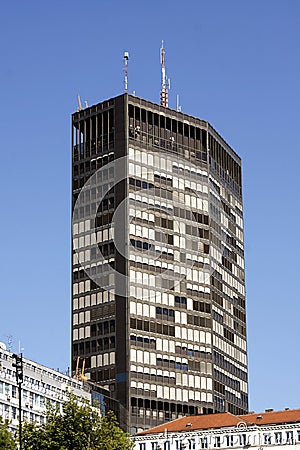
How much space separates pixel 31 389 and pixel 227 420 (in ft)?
104

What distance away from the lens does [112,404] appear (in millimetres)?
197625

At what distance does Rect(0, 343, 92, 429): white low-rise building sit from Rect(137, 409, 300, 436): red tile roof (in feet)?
52.2

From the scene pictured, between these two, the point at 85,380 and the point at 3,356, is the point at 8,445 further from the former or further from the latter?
the point at 85,380

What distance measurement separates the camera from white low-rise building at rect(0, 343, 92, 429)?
523ft

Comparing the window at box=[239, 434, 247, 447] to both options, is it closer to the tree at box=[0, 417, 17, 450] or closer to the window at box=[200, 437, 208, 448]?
the window at box=[200, 437, 208, 448]

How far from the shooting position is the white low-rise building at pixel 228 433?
164000 mm

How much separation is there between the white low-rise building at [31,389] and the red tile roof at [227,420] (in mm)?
15901

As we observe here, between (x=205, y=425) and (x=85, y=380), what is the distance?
3084 centimetres

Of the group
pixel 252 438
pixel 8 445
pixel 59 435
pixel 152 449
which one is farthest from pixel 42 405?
pixel 8 445

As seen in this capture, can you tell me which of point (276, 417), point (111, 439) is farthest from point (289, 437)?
point (111, 439)

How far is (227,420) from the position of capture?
578 ft

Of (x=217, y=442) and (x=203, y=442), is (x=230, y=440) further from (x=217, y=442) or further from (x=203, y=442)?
(x=203, y=442)

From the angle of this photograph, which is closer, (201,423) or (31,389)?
(31,389)

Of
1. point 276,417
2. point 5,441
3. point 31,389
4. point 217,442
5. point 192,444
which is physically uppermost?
point 31,389
